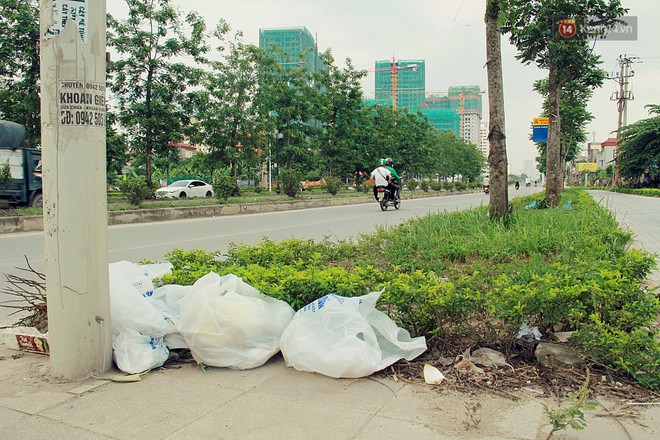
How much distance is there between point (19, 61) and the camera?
1717cm

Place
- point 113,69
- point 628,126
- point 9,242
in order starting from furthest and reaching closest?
point 628,126 → point 113,69 → point 9,242

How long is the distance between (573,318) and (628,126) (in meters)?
41.3

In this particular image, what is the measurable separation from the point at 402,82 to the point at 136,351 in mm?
131620

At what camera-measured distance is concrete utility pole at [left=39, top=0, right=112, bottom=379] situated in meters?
2.74

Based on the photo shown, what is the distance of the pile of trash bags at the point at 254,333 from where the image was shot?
2883mm

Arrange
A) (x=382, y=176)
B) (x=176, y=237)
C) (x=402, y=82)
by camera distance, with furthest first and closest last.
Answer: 1. (x=402, y=82)
2. (x=382, y=176)
3. (x=176, y=237)

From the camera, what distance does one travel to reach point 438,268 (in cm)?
413

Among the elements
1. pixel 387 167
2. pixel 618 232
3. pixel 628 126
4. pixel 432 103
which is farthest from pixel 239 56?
pixel 432 103

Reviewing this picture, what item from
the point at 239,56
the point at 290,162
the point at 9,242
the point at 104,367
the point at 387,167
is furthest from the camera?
the point at 290,162

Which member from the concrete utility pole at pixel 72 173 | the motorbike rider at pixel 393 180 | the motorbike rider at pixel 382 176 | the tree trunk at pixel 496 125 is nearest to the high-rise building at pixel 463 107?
the motorbike rider at pixel 393 180

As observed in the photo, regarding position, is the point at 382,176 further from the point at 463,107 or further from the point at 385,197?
the point at 463,107

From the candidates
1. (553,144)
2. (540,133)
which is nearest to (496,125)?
(553,144)

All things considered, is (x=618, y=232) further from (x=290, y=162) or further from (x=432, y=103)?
(x=432, y=103)

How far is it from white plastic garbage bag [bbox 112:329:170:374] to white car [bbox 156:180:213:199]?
2585 centimetres
